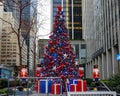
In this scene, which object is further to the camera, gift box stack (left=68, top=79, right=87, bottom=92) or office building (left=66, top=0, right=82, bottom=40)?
office building (left=66, top=0, right=82, bottom=40)

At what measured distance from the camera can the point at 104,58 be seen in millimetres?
54188

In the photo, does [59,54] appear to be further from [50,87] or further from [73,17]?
[73,17]

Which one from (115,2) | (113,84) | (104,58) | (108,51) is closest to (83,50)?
(104,58)

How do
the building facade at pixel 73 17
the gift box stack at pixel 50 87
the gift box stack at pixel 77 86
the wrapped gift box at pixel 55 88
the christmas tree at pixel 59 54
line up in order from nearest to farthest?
the gift box stack at pixel 50 87 < the wrapped gift box at pixel 55 88 < the christmas tree at pixel 59 54 < the gift box stack at pixel 77 86 < the building facade at pixel 73 17

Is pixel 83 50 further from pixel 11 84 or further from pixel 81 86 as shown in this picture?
pixel 11 84

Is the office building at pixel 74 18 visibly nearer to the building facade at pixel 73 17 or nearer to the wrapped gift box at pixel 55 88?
the building facade at pixel 73 17

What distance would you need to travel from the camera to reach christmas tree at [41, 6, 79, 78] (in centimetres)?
1991

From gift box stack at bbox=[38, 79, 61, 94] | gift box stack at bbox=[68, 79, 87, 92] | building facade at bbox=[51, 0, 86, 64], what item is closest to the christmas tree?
gift box stack at bbox=[68, 79, 87, 92]

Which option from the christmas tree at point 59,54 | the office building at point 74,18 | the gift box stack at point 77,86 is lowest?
the gift box stack at point 77,86

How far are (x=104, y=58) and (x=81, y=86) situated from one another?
109ft

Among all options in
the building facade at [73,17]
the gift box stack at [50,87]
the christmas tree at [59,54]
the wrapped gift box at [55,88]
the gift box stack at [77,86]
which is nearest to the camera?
the gift box stack at [50,87]

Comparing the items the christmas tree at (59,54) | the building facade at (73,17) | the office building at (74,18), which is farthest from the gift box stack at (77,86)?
the office building at (74,18)

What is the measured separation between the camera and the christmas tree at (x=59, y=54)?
19906 millimetres

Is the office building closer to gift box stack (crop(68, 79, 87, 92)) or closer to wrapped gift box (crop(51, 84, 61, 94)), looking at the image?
gift box stack (crop(68, 79, 87, 92))
